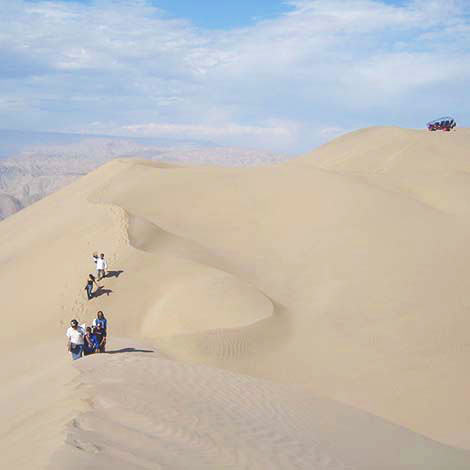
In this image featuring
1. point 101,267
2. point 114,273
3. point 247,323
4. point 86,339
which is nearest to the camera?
point 86,339

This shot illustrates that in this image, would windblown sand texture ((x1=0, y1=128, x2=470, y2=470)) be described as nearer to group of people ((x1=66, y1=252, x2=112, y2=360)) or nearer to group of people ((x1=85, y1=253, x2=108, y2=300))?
group of people ((x1=85, y1=253, x2=108, y2=300))

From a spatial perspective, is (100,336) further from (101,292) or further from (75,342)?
(101,292)

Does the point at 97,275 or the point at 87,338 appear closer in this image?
the point at 87,338

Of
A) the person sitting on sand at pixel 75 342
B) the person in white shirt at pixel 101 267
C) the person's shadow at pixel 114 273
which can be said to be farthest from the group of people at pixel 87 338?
the person's shadow at pixel 114 273

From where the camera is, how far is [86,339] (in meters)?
10.5

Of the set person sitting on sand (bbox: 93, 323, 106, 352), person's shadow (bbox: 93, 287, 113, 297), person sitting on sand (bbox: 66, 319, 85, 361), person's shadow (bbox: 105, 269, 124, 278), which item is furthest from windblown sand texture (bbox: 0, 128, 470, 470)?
person sitting on sand (bbox: 93, 323, 106, 352)

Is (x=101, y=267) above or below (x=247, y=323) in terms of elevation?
above

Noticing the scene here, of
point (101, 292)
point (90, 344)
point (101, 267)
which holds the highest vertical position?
point (101, 267)

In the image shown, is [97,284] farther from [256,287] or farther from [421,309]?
[421,309]

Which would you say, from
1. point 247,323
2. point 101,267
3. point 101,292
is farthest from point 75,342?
point 101,267

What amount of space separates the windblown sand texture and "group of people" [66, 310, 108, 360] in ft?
1.78

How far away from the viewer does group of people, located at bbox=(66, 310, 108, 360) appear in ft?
33.5

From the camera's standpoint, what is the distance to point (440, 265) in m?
16.6

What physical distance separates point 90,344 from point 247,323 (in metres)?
4.07
